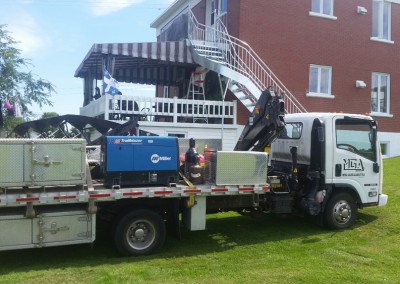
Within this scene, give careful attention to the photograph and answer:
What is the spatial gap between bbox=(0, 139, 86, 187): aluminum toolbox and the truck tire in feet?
3.08

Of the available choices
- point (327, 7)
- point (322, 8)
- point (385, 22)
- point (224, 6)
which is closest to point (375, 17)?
point (385, 22)

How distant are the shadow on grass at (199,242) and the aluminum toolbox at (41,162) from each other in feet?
4.02

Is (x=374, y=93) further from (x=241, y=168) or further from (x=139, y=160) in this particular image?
(x=139, y=160)

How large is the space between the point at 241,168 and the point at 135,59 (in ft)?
35.8

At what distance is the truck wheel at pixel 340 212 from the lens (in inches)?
320

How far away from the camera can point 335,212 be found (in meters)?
8.15

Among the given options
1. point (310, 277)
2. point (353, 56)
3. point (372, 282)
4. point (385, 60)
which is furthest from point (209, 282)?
point (385, 60)

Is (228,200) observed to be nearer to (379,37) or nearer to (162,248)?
(162,248)

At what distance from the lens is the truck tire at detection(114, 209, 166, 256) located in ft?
21.3

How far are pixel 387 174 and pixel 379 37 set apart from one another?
29.1ft

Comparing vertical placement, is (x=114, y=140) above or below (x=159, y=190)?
above

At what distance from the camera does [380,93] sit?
19.8 metres

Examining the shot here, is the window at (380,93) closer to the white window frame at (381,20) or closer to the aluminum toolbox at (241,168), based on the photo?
the white window frame at (381,20)

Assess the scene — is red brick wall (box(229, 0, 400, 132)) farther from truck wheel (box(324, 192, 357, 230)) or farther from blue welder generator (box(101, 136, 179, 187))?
blue welder generator (box(101, 136, 179, 187))
